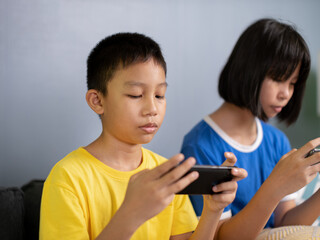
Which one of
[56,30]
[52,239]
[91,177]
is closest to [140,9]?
[56,30]

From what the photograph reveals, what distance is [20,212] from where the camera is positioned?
1.08 m

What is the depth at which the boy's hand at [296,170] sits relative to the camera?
0.95m

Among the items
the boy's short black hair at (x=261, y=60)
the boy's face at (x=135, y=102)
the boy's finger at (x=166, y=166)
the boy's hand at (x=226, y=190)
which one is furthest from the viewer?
the boy's short black hair at (x=261, y=60)

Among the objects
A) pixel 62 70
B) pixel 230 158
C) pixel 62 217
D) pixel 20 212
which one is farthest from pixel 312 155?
pixel 62 70

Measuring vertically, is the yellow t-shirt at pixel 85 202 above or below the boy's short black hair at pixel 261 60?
below

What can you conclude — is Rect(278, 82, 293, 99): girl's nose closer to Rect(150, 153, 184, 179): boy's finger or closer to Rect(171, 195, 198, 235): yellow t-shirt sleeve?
Rect(171, 195, 198, 235): yellow t-shirt sleeve

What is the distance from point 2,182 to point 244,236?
89cm

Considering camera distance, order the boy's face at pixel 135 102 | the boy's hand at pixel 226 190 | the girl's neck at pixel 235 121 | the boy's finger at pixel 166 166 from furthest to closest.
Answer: the girl's neck at pixel 235 121
the boy's face at pixel 135 102
the boy's hand at pixel 226 190
the boy's finger at pixel 166 166

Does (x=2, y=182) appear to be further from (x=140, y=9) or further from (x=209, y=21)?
(x=209, y=21)

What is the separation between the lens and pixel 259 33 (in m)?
1.25

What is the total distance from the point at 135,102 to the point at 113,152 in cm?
15

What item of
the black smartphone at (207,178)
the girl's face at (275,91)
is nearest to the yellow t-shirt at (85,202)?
the black smartphone at (207,178)

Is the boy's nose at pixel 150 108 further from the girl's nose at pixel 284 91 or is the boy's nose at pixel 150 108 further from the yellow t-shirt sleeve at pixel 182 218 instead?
the girl's nose at pixel 284 91

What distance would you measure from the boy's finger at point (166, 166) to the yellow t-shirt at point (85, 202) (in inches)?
9.9
